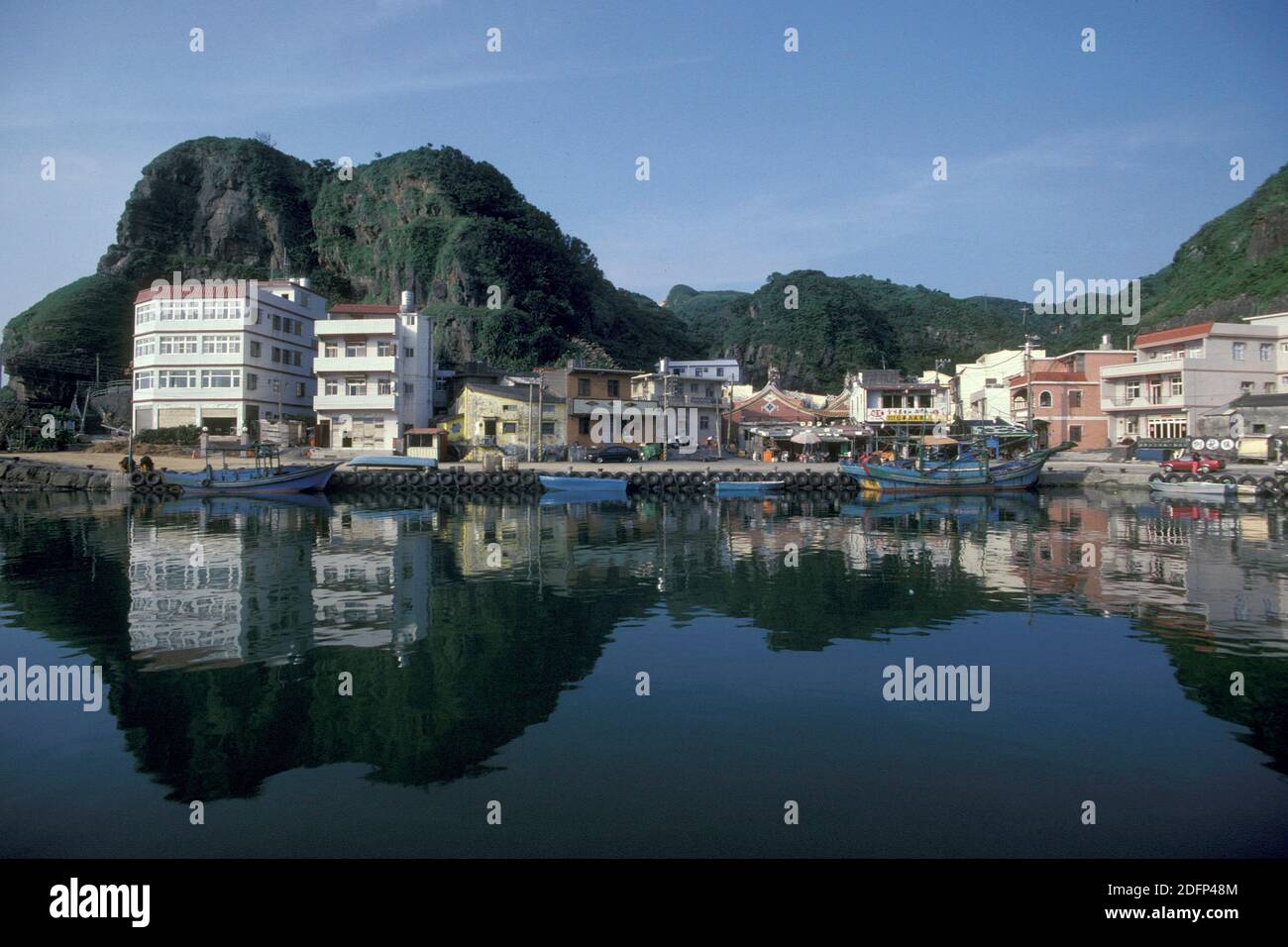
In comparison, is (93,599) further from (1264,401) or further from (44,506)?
(1264,401)

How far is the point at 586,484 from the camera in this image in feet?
127

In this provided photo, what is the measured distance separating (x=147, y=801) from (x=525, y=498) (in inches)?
1220

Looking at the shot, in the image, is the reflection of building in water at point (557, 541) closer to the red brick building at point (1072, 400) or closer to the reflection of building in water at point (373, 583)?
the reflection of building in water at point (373, 583)

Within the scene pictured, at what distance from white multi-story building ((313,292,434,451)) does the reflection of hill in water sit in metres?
19.8

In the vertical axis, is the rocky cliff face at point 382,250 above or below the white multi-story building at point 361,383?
above

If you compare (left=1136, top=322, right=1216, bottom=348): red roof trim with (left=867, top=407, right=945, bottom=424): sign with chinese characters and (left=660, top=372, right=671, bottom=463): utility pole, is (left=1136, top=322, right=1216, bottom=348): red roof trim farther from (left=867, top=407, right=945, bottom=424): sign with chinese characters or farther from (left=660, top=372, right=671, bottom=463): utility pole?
(left=660, top=372, right=671, bottom=463): utility pole

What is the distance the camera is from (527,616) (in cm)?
1348

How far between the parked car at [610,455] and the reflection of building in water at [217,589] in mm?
21461

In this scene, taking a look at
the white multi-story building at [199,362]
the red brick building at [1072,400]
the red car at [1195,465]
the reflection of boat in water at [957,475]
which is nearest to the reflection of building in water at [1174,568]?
the red car at [1195,465]

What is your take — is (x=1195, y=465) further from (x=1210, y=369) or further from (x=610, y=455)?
(x=610, y=455)

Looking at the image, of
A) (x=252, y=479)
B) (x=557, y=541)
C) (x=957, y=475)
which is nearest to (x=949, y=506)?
(x=957, y=475)

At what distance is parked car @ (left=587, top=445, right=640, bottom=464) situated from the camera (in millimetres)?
47500

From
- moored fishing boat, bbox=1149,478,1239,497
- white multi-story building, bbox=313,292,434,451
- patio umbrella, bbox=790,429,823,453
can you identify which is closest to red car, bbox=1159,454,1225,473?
moored fishing boat, bbox=1149,478,1239,497

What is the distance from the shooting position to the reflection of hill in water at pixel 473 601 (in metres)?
8.59
